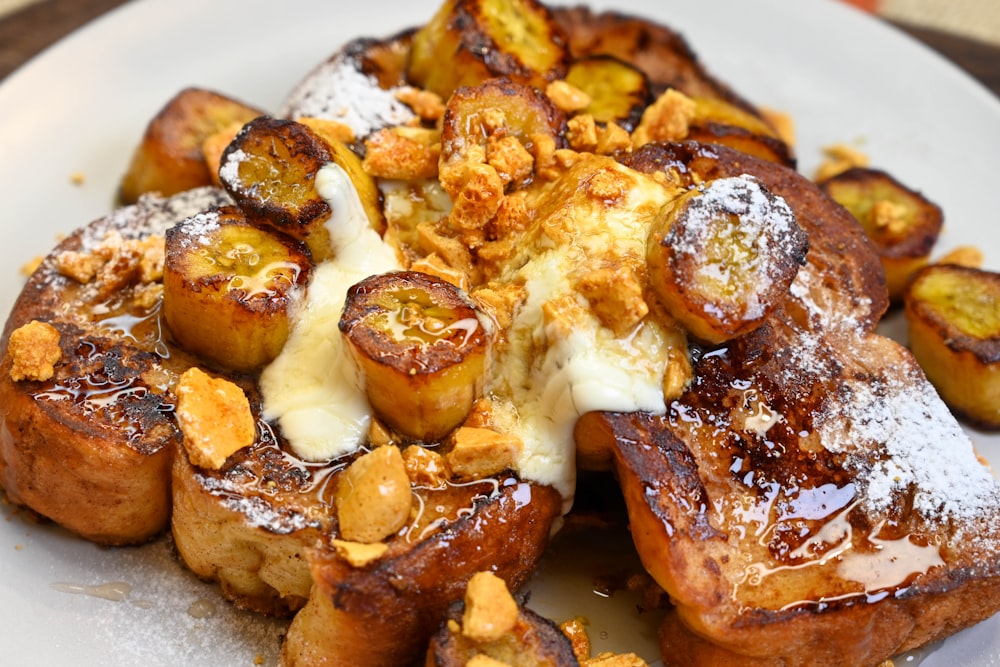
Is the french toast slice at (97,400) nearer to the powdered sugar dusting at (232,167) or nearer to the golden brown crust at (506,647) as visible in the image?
the powdered sugar dusting at (232,167)

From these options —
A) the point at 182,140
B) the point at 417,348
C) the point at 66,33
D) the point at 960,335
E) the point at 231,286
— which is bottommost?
the point at 66,33

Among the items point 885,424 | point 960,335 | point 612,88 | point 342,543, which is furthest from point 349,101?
point 960,335

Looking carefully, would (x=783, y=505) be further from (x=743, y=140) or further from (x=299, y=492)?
(x=743, y=140)

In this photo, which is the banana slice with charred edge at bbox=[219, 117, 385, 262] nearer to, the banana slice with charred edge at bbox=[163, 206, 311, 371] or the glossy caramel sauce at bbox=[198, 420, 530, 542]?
the banana slice with charred edge at bbox=[163, 206, 311, 371]

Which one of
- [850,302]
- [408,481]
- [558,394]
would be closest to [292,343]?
[408,481]

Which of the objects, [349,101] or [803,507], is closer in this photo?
[803,507]

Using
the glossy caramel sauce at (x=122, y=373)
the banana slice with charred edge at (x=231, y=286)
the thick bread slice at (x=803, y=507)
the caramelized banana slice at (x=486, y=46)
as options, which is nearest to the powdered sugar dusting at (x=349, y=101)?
the caramelized banana slice at (x=486, y=46)
